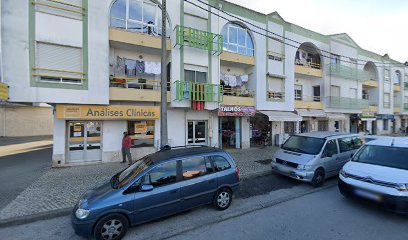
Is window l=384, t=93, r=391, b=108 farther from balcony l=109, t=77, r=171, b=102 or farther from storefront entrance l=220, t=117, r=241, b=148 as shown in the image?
balcony l=109, t=77, r=171, b=102

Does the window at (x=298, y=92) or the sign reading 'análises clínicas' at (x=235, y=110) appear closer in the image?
the sign reading 'análises clínicas' at (x=235, y=110)

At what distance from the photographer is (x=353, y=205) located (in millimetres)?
4848

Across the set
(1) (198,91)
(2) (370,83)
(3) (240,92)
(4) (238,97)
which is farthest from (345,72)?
(1) (198,91)

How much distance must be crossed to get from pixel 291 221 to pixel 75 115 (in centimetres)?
904

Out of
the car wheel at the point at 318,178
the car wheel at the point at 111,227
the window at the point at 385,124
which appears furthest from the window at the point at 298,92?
the window at the point at 385,124

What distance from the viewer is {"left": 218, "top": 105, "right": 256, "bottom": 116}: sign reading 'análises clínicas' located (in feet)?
37.4

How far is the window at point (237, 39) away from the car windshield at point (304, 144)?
7.63m

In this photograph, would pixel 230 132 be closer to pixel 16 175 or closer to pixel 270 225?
pixel 270 225

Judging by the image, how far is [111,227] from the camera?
3543mm

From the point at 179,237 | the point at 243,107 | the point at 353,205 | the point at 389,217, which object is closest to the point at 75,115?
the point at 179,237

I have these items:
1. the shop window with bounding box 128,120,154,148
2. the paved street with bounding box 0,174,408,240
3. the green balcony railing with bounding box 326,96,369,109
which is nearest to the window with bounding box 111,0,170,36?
the shop window with bounding box 128,120,154,148

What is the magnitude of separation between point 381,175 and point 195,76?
29.7 feet

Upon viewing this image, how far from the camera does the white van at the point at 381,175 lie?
395 cm

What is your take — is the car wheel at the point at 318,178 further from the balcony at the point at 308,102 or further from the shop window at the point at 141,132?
the balcony at the point at 308,102
